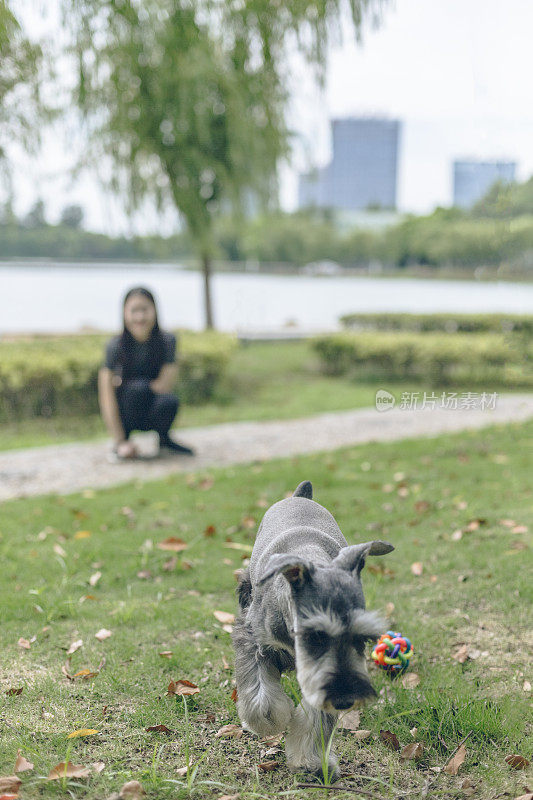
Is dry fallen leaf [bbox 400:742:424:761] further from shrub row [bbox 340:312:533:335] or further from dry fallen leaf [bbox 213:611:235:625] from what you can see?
shrub row [bbox 340:312:533:335]

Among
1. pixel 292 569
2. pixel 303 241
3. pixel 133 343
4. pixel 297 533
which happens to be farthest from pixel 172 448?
pixel 303 241

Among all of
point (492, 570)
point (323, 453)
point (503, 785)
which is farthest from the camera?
point (323, 453)

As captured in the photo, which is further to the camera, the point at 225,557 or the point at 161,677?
the point at 225,557

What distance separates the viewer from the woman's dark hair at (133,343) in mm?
6383

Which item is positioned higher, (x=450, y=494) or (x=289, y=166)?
(x=289, y=166)

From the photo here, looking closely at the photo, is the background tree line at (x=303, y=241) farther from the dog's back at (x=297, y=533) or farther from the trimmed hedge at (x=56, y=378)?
the dog's back at (x=297, y=533)

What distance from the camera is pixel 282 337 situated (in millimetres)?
16688

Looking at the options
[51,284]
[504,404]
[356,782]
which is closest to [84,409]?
[504,404]

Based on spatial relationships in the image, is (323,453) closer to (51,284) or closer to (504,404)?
(504,404)

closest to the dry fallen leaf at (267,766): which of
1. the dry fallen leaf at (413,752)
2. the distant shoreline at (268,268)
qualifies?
the dry fallen leaf at (413,752)

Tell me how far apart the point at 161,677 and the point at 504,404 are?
8.24 metres

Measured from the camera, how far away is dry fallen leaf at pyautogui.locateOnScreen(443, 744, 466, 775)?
92.4 inches

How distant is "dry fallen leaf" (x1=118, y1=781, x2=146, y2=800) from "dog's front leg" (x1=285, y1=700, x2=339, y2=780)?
513 mm

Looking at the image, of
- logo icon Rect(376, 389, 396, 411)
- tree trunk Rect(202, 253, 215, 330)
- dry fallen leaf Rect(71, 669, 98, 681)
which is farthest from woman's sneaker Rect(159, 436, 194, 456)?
tree trunk Rect(202, 253, 215, 330)
